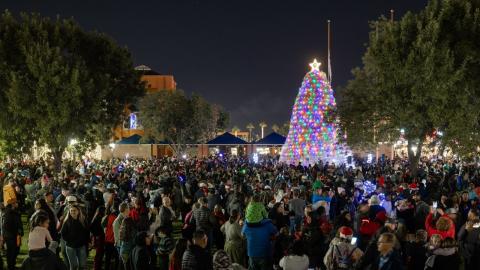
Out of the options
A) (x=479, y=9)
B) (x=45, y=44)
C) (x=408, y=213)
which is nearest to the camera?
(x=408, y=213)

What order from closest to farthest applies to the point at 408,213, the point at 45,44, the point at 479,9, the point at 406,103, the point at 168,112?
the point at 408,213 → the point at 479,9 → the point at 406,103 → the point at 45,44 → the point at 168,112

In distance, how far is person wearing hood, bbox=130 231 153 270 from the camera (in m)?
6.69

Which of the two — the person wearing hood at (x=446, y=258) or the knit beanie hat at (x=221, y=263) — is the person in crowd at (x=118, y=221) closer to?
the knit beanie hat at (x=221, y=263)

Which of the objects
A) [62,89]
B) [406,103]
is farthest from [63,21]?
[406,103]

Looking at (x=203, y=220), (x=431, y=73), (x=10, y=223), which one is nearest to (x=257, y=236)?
(x=203, y=220)

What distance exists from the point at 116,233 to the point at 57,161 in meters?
17.8

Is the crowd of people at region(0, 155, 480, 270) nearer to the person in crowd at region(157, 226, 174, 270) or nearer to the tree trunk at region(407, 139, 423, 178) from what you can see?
the person in crowd at region(157, 226, 174, 270)

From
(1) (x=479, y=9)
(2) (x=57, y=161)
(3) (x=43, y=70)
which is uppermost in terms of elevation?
(1) (x=479, y=9)

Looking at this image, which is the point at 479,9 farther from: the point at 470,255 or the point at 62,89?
the point at 62,89

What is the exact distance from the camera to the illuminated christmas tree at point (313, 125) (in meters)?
29.5

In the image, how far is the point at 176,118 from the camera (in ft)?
167

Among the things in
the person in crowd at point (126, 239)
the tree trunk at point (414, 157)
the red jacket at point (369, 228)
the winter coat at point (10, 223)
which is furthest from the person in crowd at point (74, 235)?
the tree trunk at point (414, 157)

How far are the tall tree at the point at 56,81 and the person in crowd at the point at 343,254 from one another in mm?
17533

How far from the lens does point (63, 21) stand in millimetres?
24594
